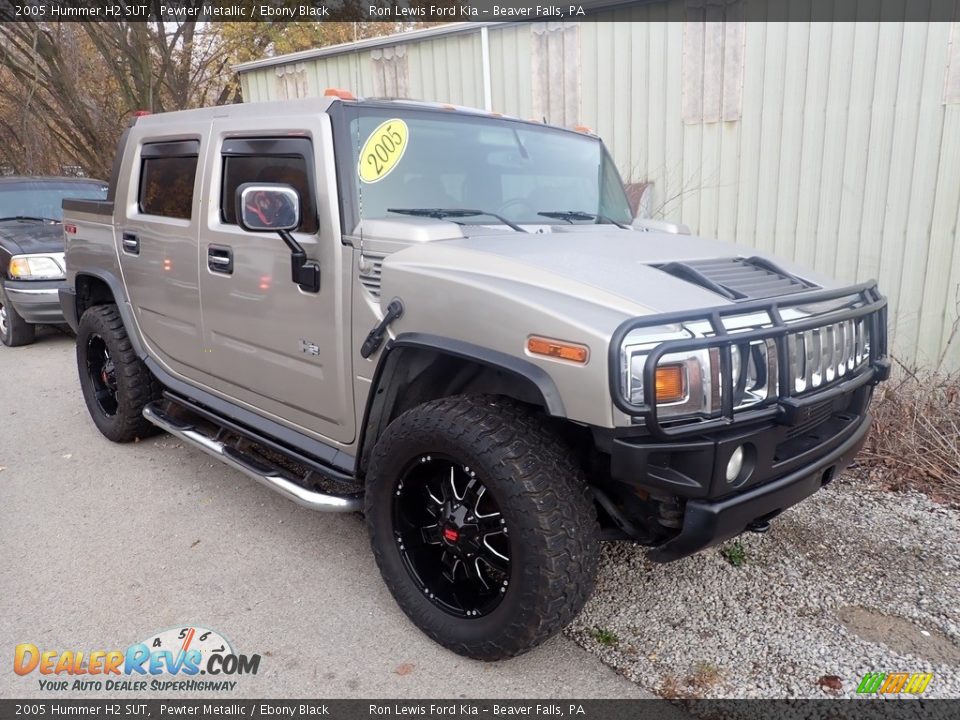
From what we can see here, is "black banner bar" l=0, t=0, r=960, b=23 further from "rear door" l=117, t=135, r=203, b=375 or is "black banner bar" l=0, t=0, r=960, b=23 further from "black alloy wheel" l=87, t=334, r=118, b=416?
"black alloy wheel" l=87, t=334, r=118, b=416

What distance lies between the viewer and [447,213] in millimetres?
2992

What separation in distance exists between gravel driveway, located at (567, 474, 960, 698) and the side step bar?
1055 mm

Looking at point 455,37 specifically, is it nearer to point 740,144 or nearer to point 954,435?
point 740,144

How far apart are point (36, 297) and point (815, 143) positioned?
7516 millimetres

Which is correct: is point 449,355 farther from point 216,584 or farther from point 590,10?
point 590,10

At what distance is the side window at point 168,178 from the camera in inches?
146

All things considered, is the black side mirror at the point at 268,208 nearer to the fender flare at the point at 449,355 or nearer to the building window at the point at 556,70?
the fender flare at the point at 449,355

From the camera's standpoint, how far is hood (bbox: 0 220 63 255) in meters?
7.36

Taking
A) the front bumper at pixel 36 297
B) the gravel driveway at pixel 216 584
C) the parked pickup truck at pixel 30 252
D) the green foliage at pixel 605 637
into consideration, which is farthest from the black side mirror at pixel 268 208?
the front bumper at pixel 36 297

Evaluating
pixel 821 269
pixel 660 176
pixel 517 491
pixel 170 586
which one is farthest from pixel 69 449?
pixel 821 269

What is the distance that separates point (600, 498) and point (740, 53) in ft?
15.8

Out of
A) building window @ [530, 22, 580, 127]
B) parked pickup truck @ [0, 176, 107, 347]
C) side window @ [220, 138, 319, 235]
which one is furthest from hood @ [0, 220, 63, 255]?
building window @ [530, 22, 580, 127]

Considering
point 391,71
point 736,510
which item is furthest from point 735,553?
point 391,71

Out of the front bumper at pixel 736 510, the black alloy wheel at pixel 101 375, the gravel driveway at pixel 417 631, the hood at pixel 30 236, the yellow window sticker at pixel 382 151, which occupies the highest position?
the yellow window sticker at pixel 382 151
